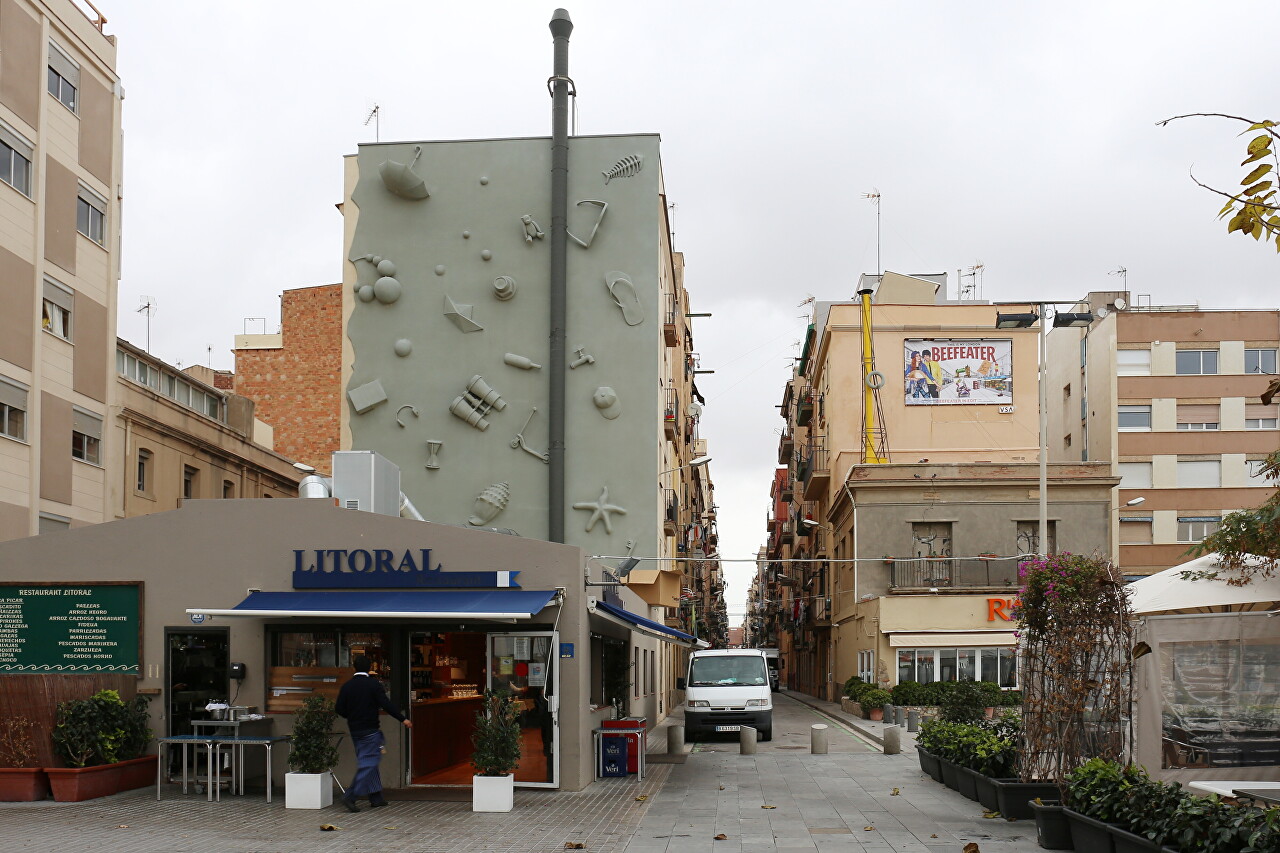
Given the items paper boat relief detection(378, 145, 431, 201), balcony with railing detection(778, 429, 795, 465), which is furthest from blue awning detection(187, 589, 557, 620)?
balcony with railing detection(778, 429, 795, 465)

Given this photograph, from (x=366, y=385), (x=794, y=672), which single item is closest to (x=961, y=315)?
(x=366, y=385)

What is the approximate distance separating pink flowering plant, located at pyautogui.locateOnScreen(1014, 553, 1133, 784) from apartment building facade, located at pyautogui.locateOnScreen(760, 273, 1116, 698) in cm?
1503

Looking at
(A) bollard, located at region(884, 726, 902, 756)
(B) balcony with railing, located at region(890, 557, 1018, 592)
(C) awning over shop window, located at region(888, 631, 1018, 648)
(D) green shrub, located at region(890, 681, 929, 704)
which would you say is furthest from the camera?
(B) balcony with railing, located at region(890, 557, 1018, 592)

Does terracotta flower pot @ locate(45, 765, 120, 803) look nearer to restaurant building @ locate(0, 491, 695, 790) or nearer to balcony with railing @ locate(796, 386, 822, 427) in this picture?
restaurant building @ locate(0, 491, 695, 790)

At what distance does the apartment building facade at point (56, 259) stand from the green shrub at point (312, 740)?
46.7 ft

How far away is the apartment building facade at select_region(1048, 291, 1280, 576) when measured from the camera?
162ft

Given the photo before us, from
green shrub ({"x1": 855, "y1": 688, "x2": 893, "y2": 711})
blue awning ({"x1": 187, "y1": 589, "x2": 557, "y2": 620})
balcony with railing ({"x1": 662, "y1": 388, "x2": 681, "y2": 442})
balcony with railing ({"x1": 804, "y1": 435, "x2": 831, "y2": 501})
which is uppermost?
balcony with railing ({"x1": 662, "y1": 388, "x2": 681, "y2": 442})

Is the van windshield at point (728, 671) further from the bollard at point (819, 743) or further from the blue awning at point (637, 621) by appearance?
the blue awning at point (637, 621)

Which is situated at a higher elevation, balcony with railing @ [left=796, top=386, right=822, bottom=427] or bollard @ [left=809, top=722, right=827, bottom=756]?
balcony with railing @ [left=796, top=386, right=822, bottom=427]

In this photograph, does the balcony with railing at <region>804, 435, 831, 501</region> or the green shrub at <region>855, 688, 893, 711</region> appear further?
the balcony with railing at <region>804, 435, 831, 501</region>

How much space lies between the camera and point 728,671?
28.5 meters

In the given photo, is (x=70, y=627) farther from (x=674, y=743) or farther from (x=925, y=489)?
(x=925, y=489)

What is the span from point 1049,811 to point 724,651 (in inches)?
695

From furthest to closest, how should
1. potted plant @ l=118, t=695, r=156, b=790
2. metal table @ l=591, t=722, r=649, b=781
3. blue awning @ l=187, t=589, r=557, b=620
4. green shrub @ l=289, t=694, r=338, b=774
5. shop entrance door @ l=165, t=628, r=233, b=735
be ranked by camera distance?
metal table @ l=591, t=722, r=649, b=781
shop entrance door @ l=165, t=628, r=233, b=735
potted plant @ l=118, t=695, r=156, b=790
green shrub @ l=289, t=694, r=338, b=774
blue awning @ l=187, t=589, r=557, b=620
